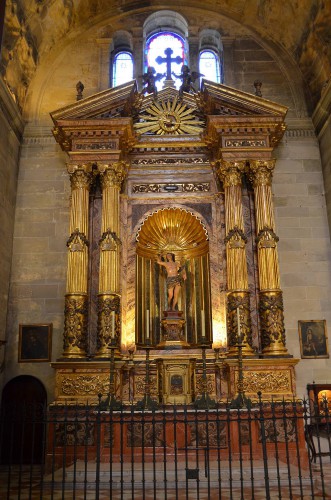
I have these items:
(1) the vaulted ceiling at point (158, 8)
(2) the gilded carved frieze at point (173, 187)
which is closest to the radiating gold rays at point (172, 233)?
(2) the gilded carved frieze at point (173, 187)

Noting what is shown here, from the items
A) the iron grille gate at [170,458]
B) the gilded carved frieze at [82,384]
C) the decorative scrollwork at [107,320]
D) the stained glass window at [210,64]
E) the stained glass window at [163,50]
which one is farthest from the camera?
the stained glass window at [210,64]

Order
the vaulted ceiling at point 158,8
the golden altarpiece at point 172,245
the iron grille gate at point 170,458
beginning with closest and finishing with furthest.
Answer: the iron grille gate at point 170,458
the golden altarpiece at point 172,245
the vaulted ceiling at point 158,8

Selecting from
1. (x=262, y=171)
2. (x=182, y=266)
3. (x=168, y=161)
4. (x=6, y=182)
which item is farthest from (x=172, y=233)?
(x=6, y=182)

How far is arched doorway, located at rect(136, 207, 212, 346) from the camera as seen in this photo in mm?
14469

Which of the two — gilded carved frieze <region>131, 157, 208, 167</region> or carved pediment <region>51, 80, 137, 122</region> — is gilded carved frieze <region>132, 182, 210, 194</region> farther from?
carved pediment <region>51, 80, 137, 122</region>

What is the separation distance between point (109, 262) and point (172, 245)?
2.53m

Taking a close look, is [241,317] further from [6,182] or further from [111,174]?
[6,182]

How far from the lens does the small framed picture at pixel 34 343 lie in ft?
45.3

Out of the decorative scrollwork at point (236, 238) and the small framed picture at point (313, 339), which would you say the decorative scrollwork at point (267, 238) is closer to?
the decorative scrollwork at point (236, 238)

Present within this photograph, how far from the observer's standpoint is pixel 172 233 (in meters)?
15.4

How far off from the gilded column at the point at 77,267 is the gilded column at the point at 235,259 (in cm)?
361

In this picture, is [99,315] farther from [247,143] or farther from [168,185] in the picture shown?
[247,143]

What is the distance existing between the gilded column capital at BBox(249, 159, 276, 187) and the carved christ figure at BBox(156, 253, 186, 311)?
119 inches

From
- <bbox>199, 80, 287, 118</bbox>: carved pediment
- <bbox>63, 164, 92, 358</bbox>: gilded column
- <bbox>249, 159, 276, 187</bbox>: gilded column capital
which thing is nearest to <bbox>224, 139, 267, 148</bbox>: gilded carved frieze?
<bbox>249, 159, 276, 187</bbox>: gilded column capital
